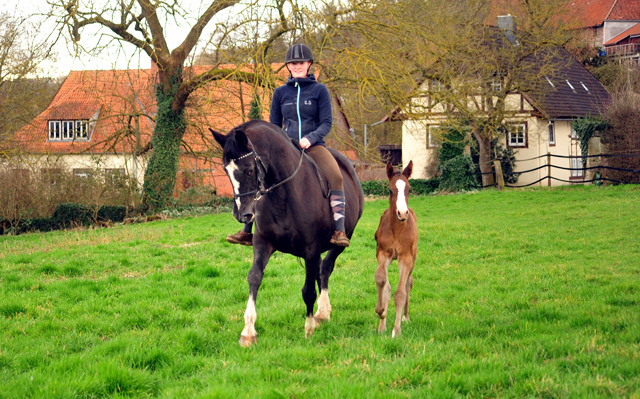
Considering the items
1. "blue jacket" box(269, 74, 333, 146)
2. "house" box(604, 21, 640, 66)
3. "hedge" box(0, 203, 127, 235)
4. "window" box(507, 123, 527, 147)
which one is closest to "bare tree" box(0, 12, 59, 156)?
"hedge" box(0, 203, 127, 235)

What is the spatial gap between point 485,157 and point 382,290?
2649 centimetres

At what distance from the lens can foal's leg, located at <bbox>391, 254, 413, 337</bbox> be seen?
17.4ft

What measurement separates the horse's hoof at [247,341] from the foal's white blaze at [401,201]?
6.26 ft

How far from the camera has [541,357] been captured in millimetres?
4352

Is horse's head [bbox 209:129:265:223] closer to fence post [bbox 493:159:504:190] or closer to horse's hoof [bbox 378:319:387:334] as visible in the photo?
horse's hoof [bbox 378:319:387:334]

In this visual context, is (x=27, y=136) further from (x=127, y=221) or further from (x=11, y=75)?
(x=127, y=221)

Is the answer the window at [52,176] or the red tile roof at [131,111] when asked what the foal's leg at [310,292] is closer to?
the red tile roof at [131,111]

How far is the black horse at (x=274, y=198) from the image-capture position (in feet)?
14.9

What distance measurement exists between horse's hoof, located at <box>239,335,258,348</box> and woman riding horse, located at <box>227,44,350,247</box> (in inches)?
46.4

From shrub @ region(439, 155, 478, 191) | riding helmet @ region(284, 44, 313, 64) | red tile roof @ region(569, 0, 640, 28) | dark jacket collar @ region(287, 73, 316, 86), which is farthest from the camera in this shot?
red tile roof @ region(569, 0, 640, 28)

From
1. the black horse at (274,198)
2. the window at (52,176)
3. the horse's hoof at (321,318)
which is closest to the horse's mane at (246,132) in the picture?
the black horse at (274,198)

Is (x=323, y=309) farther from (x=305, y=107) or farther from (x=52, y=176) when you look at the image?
(x=52, y=176)

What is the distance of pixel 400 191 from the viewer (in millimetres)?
5621

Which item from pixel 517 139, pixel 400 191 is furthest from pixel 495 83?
pixel 400 191
